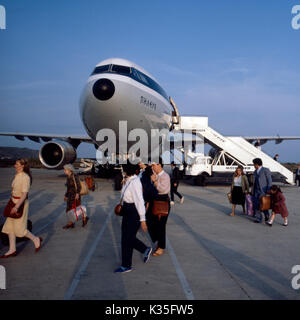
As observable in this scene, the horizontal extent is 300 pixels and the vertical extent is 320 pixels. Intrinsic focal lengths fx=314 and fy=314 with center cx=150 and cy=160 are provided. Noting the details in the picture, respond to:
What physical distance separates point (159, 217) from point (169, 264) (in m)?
0.85

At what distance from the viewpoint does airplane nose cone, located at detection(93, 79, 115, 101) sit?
10.4m

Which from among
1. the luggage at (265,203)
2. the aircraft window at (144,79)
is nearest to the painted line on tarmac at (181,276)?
the luggage at (265,203)

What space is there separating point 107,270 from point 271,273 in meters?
2.31

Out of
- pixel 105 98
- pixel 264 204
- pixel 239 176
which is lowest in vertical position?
pixel 264 204

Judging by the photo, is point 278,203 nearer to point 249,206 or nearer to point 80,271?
point 249,206

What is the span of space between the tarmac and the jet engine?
9.16 m

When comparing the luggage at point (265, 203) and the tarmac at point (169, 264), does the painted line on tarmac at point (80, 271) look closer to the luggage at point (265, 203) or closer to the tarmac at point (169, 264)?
the tarmac at point (169, 264)

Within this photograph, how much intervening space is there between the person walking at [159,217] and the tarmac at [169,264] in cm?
20

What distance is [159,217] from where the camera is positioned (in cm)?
536

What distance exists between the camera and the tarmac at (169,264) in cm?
368

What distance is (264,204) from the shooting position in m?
7.68

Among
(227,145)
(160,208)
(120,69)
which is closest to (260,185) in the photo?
(160,208)
